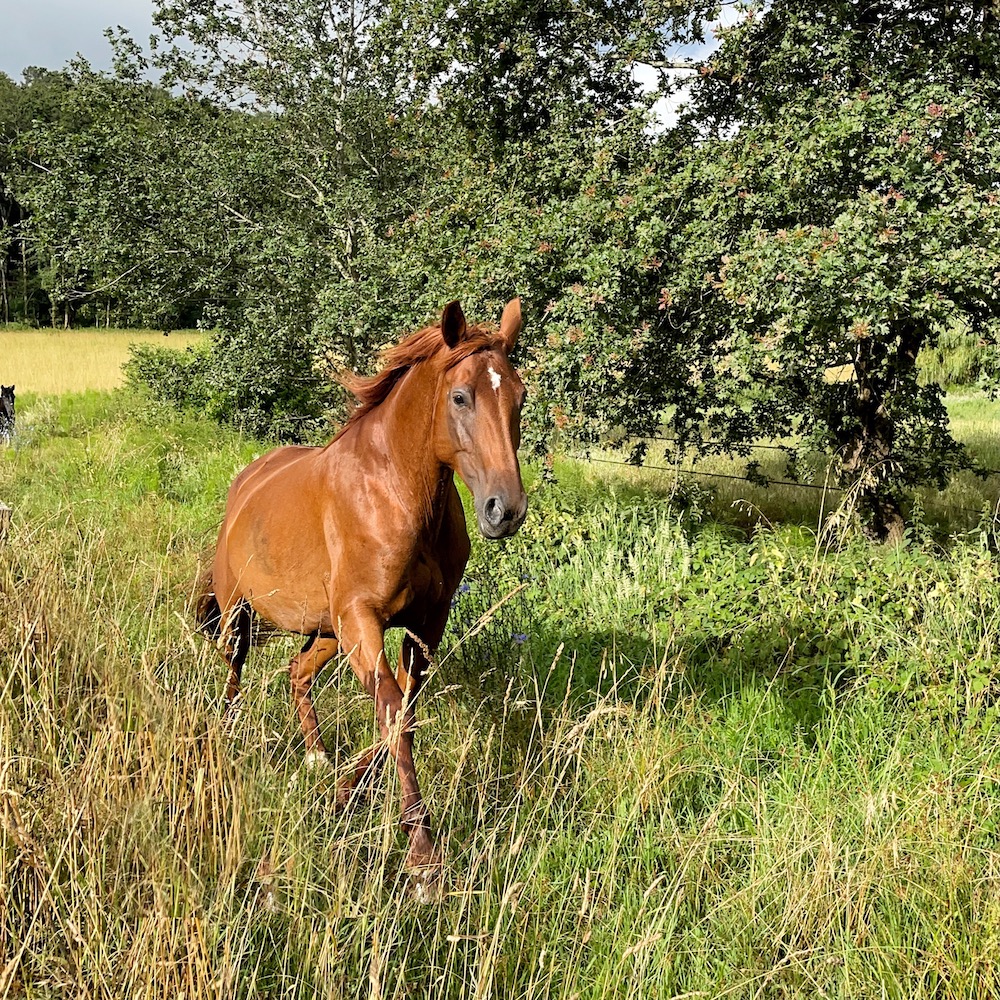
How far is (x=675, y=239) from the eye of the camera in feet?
19.6

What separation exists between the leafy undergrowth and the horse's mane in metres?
0.88

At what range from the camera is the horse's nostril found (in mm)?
2506

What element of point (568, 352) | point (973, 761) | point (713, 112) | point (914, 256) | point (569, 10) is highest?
point (569, 10)

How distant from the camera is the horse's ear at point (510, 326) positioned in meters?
2.90

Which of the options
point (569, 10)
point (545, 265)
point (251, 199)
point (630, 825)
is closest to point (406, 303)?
point (545, 265)

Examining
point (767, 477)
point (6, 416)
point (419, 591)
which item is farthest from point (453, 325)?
point (6, 416)

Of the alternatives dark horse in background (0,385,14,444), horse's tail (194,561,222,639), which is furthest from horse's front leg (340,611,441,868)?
dark horse in background (0,385,14,444)

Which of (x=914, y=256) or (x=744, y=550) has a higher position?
(x=914, y=256)

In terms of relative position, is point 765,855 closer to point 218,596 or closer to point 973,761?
point 973,761

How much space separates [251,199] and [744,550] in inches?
409

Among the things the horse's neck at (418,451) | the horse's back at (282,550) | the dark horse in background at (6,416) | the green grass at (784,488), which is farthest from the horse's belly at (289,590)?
the dark horse in background at (6,416)

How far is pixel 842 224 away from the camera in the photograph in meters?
5.00

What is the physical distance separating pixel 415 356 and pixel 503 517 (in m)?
0.94

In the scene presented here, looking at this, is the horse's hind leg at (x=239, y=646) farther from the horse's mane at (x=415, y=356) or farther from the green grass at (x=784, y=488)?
the green grass at (x=784, y=488)
